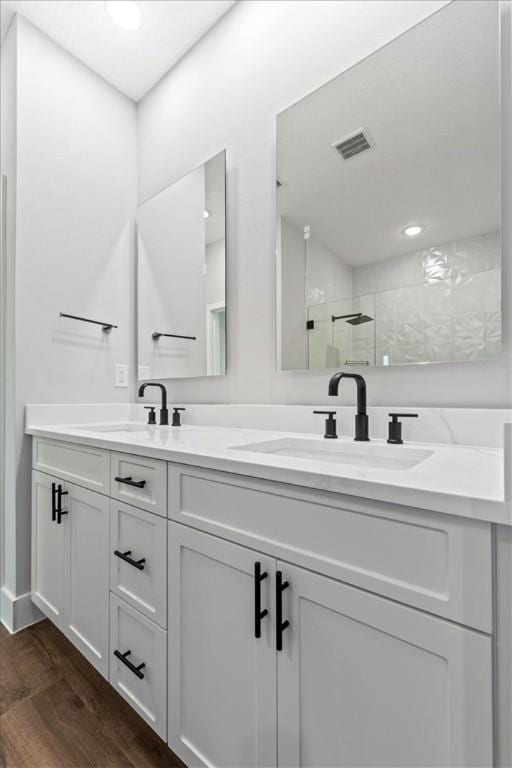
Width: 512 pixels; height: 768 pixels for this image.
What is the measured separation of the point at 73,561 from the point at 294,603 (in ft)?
3.22

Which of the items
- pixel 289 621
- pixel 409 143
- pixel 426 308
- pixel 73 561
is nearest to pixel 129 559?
pixel 73 561

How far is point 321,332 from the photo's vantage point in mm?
1313

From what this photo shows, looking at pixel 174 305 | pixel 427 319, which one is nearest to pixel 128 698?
pixel 427 319

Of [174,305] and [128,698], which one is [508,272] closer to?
→ [174,305]

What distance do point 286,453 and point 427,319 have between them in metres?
0.57

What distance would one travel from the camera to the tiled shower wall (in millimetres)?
983

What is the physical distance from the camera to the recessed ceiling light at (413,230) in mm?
1089

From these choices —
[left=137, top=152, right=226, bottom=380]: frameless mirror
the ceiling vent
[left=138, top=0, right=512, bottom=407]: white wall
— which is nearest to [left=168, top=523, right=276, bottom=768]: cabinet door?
[left=138, top=0, right=512, bottom=407]: white wall

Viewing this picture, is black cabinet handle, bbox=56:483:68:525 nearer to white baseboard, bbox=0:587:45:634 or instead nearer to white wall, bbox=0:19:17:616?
white wall, bbox=0:19:17:616

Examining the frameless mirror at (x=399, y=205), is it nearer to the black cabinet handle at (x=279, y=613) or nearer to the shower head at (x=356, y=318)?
the shower head at (x=356, y=318)

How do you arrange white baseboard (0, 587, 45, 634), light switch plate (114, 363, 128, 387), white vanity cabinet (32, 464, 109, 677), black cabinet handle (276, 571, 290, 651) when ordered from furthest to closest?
light switch plate (114, 363, 128, 387)
white baseboard (0, 587, 45, 634)
white vanity cabinet (32, 464, 109, 677)
black cabinet handle (276, 571, 290, 651)

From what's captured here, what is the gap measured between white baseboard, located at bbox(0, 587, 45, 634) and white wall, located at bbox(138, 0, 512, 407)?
108 centimetres

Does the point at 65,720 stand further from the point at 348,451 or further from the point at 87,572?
the point at 348,451

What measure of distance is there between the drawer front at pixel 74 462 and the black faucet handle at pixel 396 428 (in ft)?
2.80
